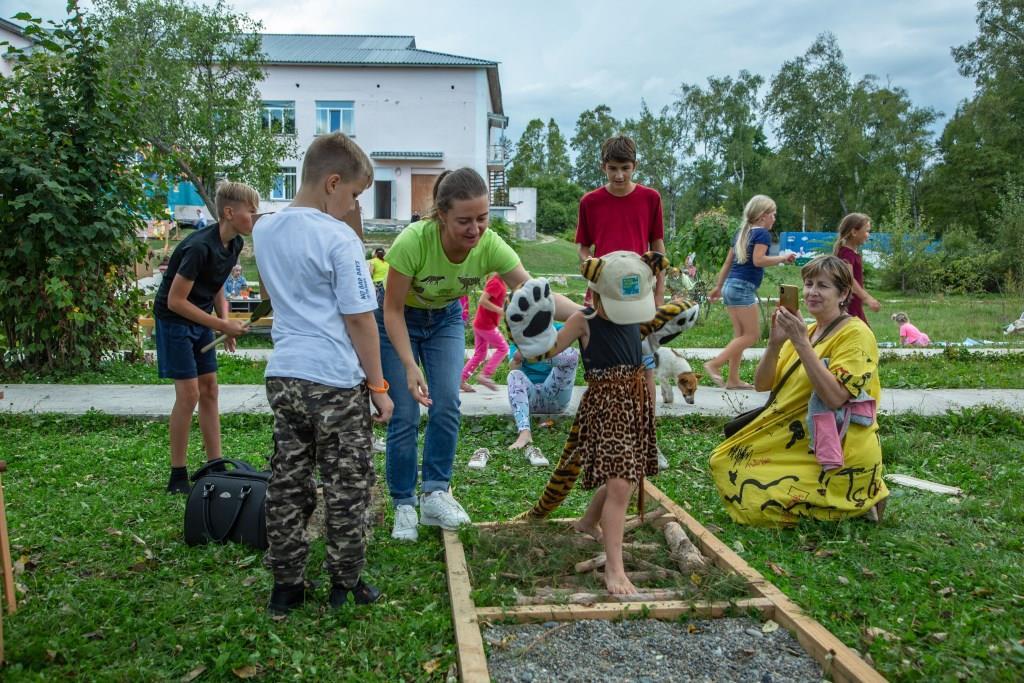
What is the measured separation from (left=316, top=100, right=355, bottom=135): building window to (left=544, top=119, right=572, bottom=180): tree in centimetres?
3782

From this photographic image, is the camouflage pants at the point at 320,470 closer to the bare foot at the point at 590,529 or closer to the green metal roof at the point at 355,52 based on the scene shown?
the bare foot at the point at 590,529

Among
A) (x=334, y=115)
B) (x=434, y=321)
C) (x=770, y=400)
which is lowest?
(x=770, y=400)

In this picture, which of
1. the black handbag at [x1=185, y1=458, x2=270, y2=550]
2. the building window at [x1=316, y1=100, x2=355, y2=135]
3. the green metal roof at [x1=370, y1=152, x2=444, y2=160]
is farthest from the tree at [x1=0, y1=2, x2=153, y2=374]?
the building window at [x1=316, y1=100, x2=355, y2=135]

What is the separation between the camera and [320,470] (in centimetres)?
313

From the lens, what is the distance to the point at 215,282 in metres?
4.90

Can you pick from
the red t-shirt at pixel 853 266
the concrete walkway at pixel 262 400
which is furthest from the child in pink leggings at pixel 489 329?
the red t-shirt at pixel 853 266

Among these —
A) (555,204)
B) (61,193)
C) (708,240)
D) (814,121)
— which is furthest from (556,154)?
(61,193)

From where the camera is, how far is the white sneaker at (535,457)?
5.95 metres

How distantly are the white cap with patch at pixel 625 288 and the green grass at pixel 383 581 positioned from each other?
1.38 meters

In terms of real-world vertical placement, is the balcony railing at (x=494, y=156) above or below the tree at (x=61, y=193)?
above

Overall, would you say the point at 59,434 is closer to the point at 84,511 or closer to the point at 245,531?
the point at 84,511

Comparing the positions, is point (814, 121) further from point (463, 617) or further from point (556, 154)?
point (463, 617)

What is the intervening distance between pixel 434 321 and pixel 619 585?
160cm

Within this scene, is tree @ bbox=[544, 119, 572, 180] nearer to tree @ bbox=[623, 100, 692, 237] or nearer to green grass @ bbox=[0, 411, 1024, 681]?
tree @ bbox=[623, 100, 692, 237]
